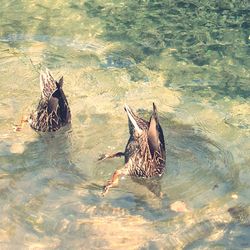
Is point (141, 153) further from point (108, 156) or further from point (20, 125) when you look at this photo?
point (20, 125)

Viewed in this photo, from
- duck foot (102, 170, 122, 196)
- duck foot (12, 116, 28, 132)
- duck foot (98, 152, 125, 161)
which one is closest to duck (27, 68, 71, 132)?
duck foot (12, 116, 28, 132)

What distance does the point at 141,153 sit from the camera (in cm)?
745

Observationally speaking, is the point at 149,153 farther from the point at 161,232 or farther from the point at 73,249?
the point at 73,249

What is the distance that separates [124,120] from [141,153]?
5.69 feet

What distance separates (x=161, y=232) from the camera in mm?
6895

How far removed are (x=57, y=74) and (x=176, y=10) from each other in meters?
3.87

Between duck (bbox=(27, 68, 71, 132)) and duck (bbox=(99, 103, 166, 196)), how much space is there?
130 centimetres

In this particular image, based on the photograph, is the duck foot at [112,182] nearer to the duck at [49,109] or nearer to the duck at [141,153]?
the duck at [141,153]

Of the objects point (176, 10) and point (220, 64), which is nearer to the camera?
point (220, 64)

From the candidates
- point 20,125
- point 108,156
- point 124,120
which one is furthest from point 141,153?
point 20,125

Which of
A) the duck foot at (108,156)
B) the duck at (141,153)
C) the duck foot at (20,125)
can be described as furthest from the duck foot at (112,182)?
the duck foot at (20,125)

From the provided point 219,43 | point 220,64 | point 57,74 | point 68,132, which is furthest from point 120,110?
point 219,43

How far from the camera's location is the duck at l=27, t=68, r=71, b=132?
8375mm

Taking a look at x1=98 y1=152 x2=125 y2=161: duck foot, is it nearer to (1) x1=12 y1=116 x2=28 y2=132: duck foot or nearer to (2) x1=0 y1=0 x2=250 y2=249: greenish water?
(2) x1=0 y1=0 x2=250 y2=249: greenish water
